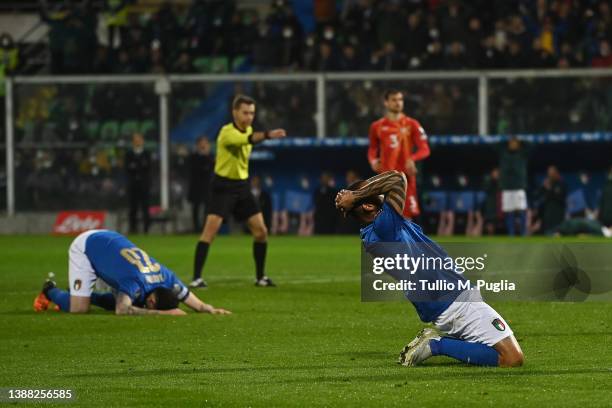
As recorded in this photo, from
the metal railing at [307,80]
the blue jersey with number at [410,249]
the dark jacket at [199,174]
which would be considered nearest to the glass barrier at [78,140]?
the metal railing at [307,80]

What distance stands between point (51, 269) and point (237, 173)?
16.4ft

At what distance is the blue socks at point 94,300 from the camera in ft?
46.1

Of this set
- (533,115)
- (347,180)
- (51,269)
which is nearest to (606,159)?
(533,115)

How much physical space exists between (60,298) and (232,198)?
348cm

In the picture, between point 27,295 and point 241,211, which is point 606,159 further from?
point 27,295

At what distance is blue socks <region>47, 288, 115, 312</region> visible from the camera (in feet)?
46.1

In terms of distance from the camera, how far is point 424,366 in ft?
31.6

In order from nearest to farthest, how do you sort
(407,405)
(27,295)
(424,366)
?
(407,405) → (424,366) → (27,295)

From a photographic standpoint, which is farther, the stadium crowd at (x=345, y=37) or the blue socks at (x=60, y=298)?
the stadium crowd at (x=345, y=37)

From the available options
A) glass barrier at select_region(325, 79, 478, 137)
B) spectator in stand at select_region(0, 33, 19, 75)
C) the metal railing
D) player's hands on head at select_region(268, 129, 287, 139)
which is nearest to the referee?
player's hands on head at select_region(268, 129, 287, 139)

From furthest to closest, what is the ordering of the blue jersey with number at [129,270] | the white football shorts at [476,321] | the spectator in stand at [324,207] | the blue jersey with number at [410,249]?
the spectator in stand at [324,207], the blue jersey with number at [129,270], the white football shorts at [476,321], the blue jersey with number at [410,249]

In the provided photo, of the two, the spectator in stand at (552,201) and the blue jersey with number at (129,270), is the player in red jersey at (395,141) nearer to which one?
the blue jersey with number at (129,270)

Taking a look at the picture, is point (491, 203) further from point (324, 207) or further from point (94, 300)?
point (94, 300)

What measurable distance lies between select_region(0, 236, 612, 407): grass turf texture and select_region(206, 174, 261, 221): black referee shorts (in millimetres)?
950
